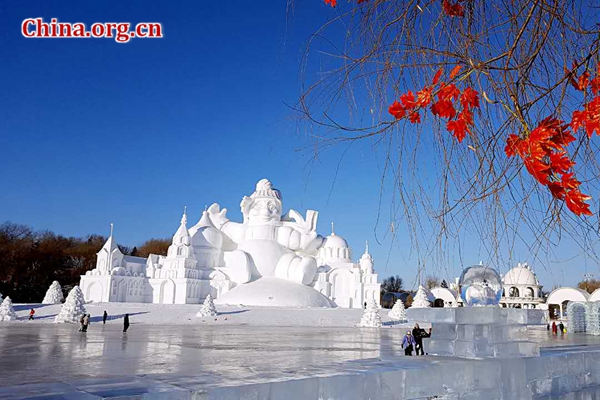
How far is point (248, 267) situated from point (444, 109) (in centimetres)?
Result: 3063

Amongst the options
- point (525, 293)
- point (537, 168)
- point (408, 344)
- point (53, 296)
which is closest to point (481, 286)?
point (537, 168)

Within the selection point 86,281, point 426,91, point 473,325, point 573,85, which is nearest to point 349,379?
point 473,325

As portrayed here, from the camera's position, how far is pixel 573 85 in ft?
7.91

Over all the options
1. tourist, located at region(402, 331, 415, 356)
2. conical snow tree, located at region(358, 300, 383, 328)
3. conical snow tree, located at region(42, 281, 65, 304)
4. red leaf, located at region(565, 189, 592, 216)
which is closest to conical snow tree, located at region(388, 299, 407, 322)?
conical snow tree, located at region(358, 300, 383, 328)

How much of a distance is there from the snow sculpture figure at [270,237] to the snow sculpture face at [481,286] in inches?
1109

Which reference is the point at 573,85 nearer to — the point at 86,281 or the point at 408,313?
the point at 408,313

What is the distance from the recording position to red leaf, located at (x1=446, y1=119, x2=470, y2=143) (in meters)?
2.38

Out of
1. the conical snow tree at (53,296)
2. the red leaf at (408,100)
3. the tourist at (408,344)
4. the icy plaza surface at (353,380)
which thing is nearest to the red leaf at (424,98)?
the red leaf at (408,100)

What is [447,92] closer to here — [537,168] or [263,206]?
[537,168]

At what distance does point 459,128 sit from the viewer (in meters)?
2.38

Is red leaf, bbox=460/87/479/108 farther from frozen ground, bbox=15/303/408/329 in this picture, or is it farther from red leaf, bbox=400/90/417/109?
frozen ground, bbox=15/303/408/329

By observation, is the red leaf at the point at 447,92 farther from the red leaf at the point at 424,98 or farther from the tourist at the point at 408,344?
the tourist at the point at 408,344

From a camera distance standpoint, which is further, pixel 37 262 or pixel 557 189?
pixel 37 262

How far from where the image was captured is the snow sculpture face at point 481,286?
421 centimetres
